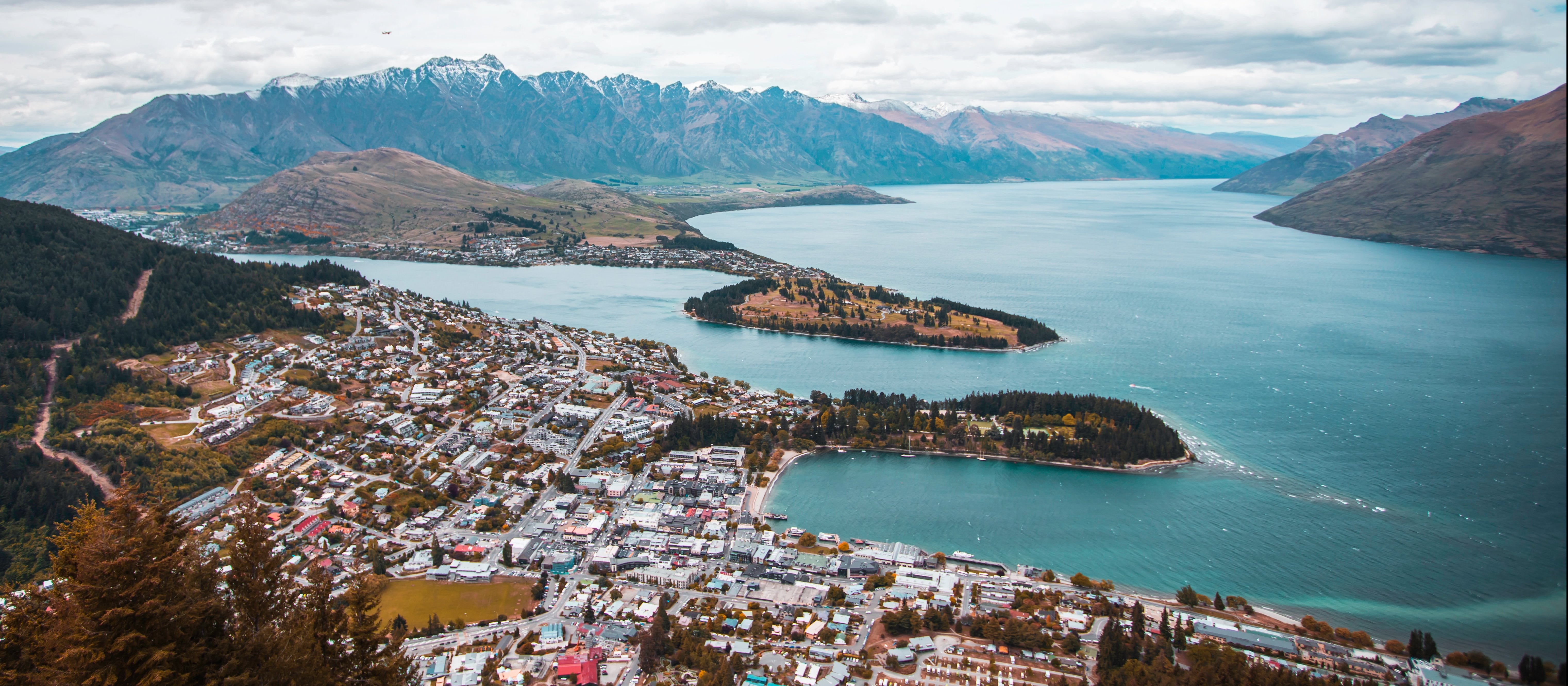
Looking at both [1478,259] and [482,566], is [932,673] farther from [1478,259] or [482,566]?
[1478,259]

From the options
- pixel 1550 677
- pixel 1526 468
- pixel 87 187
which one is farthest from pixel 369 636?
pixel 87 187

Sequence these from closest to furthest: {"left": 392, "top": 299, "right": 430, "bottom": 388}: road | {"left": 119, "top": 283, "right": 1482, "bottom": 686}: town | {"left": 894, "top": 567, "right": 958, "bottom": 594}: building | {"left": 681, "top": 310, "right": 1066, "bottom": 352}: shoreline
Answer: {"left": 119, "top": 283, "right": 1482, "bottom": 686}: town < {"left": 894, "top": 567, "right": 958, "bottom": 594}: building < {"left": 392, "top": 299, "right": 430, "bottom": 388}: road < {"left": 681, "top": 310, "right": 1066, "bottom": 352}: shoreline

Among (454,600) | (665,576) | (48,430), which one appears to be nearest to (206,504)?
(48,430)

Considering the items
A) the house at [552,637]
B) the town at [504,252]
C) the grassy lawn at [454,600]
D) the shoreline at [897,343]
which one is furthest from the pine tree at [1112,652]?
the town at [504,252]

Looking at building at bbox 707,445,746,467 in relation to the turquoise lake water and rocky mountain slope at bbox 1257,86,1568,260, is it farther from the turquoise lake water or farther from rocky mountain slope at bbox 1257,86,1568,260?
rocky mountain slope at bbox 1257,86,1568,260

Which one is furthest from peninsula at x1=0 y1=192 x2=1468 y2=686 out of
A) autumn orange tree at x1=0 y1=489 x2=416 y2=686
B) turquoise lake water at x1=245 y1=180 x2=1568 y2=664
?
turquoise lake water at x1=245 y1=180 x2=1568 y2=664

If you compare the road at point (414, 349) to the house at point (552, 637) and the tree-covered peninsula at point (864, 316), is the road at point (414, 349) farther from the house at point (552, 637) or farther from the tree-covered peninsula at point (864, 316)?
the house at point (552, 637)

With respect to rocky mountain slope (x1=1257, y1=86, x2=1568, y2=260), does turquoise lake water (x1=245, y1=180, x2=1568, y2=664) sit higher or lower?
lower
